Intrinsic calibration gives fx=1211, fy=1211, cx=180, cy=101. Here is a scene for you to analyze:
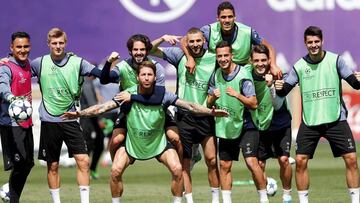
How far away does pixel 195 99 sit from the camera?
17.4m

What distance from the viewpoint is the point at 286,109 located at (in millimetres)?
18391

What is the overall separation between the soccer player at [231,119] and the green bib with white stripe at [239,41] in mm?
257

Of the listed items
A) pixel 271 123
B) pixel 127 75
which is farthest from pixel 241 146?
pixel 127 75

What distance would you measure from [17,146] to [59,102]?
2.84 ft

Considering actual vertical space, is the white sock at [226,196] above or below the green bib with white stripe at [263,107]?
below

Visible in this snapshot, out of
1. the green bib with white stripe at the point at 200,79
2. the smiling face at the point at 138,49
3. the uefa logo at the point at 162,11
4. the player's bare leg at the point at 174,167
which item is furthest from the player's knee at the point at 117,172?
the uefa logo at the point at 162,11

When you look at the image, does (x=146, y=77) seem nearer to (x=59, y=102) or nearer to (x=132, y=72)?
(x=132, y=72)

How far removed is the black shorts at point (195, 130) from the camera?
17531 millimetres

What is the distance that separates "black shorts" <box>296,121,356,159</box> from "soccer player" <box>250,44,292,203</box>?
107cm

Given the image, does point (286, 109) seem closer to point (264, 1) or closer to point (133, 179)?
point (133, 179)

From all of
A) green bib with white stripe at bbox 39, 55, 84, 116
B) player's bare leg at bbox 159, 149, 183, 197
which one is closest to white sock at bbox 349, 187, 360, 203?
player's bare leg at bbox 159, 149, 183, 197

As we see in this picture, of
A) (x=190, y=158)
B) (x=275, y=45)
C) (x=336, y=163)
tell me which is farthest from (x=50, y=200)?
(x=275, y=45)

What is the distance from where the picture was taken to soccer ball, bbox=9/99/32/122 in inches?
640

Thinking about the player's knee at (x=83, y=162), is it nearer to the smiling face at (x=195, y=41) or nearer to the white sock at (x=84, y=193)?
the white sock at (x=84, y=193)
